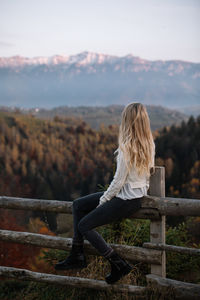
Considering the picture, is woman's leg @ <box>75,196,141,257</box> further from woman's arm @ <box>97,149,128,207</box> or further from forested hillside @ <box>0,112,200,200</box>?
forested hillside @ <box>0,112,200,200</box>

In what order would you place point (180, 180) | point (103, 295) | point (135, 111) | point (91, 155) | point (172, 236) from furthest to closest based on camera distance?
point (91, 155) → point (180, 180) → point (172, 236) → point (103, 295) → point (135, 111)

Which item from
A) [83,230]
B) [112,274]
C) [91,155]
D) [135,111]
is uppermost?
[135,111]

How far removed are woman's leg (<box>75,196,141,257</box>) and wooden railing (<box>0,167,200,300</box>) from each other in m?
0.20

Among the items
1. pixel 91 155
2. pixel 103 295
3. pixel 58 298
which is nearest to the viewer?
pixel 103 295

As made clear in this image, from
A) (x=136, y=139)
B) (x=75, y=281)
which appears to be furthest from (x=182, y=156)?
(x=136, y=139)

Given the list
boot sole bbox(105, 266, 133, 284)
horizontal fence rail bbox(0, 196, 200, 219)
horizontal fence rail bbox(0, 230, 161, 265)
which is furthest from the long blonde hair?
boot sole bbox(105, 266, 133, 284)

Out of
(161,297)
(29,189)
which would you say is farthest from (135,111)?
(29,189)

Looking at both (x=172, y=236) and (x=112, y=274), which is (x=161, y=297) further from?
(x=172, y=236)

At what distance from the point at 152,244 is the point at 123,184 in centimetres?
77

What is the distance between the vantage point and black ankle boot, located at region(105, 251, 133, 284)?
3.63 m

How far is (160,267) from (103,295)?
736 millimetres

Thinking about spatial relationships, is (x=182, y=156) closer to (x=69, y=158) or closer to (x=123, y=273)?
(x=69, y=158)

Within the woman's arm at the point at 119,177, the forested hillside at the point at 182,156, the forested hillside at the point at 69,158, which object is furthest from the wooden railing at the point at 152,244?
the forested hillside at the point at 182,156

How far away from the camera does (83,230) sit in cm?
358
